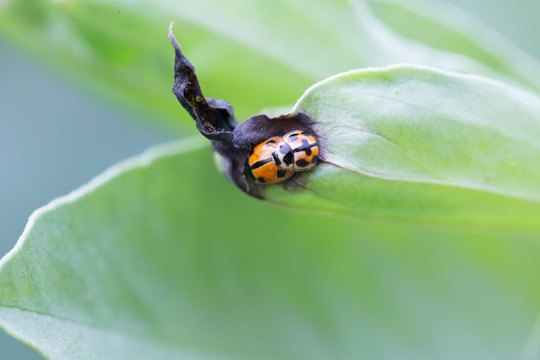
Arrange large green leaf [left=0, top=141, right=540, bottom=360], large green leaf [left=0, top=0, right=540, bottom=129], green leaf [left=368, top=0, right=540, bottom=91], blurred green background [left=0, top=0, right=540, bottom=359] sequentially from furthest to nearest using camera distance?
blurred green background [left=0, top=0, right=540, bottom=359] < green leaf [left=368, top=0, right=540, bottom=91] < large green leaf [left=0, top=0, right=540, bottom=129] < large green leaf [left=0, top=141, right=540, bottom=360]

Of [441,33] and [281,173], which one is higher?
[441,33]

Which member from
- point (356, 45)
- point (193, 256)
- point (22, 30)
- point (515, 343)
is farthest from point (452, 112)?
point (22, 30)

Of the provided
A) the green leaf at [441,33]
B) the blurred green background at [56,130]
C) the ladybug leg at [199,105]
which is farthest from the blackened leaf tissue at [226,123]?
the blurred green background at [56,130]

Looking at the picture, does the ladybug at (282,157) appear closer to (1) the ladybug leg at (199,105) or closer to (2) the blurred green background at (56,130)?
(1) the ladybug leg at (199,105)

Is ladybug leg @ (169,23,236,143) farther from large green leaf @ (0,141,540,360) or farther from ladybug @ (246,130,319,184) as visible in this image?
large green leaf @ (0,141,540,360)

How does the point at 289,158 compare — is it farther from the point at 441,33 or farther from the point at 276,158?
the point at 441,33

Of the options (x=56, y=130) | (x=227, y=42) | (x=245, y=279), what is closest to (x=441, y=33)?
(x=227, y=42)

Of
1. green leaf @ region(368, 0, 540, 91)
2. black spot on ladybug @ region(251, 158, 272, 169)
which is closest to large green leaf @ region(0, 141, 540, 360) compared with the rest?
black spot on ladybug @ region(251, 158, 272, 169)
